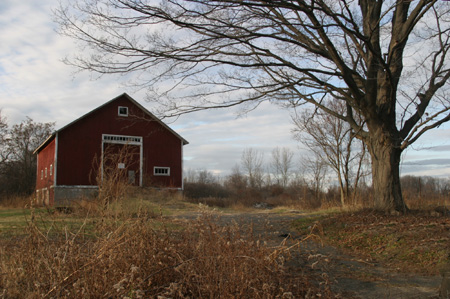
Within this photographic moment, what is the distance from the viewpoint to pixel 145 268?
3.97 metres

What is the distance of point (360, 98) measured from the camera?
9.49 metres

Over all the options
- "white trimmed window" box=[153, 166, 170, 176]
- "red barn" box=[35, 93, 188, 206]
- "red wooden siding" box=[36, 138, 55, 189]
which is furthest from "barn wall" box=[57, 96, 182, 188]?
"red wooden siding" box=[36, 138, 55, 189]

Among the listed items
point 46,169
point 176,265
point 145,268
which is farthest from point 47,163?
point 176,265

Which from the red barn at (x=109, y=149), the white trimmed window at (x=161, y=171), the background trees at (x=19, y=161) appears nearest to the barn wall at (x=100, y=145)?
the red barn at (x=109, y=149)

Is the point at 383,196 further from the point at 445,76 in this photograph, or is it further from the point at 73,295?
the point at 73,295

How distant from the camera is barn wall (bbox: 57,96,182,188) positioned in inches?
960

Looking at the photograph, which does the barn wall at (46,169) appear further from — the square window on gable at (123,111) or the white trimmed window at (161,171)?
the white trimmed window at (161,171)

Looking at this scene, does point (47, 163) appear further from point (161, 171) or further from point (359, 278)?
point (359, 278)

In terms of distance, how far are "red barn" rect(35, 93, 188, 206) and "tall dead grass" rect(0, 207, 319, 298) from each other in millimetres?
18854

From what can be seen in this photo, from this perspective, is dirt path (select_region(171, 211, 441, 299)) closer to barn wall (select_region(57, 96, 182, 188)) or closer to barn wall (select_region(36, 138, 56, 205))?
barn wall (select_region(57, 96, 182, 188))

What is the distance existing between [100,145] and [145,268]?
22666 mm

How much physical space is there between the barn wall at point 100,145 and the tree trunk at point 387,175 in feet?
53.0

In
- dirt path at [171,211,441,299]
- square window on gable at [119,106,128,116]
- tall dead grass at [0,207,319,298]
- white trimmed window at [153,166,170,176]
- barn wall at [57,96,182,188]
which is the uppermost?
square window on gable at [119,106,128,116]

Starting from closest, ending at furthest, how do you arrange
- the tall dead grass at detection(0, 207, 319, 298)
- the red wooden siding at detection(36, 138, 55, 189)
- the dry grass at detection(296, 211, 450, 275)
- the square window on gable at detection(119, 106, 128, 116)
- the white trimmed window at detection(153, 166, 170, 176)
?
the tall dead grass at detection(0, 207, 319, 298)
the dry grass at detection(296, 211, 450, 275)
the red wooden siding at detection(36, 138, 55, 189)
the square window on gable at detection(119, 106, 128, 116)
the white trimmed window at detection(153, 166, 170, 176)
